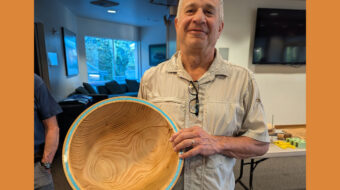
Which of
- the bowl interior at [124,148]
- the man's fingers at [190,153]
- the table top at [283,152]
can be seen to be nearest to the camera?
the man's fingers at [190,153]

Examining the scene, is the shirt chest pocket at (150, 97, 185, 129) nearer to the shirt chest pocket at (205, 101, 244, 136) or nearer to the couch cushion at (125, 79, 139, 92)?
the shirt chest pocket at (205, 101, 244, 136)

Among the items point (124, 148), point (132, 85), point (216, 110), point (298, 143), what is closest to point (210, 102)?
point (216, 110)

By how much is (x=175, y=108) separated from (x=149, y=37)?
8026 millimetres

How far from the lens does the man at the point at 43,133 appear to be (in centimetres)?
117

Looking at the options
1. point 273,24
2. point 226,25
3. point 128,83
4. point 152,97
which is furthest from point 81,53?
point 152,97

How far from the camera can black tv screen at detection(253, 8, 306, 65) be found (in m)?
3.51

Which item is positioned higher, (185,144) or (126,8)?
(126,8)

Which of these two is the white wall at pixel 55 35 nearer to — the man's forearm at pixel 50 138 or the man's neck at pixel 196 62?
the man's forearm at pixel 50 138

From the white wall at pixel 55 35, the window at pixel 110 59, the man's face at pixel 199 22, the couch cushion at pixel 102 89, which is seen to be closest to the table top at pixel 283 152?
the man's face at pixel 199 22

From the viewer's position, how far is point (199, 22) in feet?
2.49

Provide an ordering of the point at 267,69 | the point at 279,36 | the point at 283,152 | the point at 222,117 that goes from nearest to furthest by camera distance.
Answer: the point at 222,117 → the point at 283,152 → the point at 279,36 → the point at 267,69

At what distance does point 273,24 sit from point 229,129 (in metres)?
3.45

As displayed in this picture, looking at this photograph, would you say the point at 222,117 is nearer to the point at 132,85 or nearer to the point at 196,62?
the point at 196,62

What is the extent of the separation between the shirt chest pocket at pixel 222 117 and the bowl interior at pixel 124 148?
0.17 m
